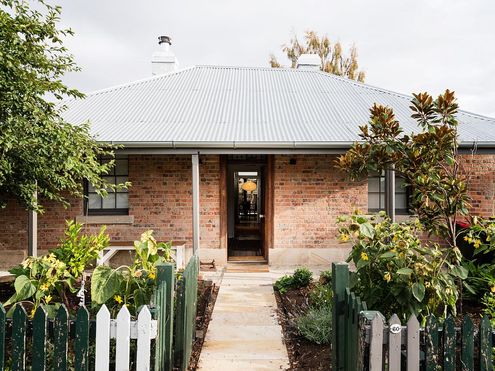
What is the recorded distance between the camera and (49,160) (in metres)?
4.71

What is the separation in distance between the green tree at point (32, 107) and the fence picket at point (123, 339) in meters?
2.74

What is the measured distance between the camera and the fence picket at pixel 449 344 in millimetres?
2236

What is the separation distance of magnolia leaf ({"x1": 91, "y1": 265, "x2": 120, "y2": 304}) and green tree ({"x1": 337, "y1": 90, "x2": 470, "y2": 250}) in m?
2.53

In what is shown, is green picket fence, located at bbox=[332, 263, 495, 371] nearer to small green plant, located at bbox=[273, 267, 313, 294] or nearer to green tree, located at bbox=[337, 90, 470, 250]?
green tree, located at bbox=[337, 90, 470, 250]

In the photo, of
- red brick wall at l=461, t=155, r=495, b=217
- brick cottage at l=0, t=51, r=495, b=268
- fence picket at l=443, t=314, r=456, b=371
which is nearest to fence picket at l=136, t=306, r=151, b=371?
fence picket at l=443, t=314, r=456, b=371

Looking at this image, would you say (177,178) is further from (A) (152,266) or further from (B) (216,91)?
(A) (152,266)

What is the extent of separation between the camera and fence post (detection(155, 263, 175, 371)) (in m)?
2.76

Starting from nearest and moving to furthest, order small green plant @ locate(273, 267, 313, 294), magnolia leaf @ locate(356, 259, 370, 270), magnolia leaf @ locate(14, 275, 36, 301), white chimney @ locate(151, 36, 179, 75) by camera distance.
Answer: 1. magnolia leaf @ locate(356, 259, 370, 270)
2. magnolia leaf @ locate(14, 275, 36, 301)
3. small green plant @ locate(273, 267, 313, 294)
4. white chimney @ locate(151, 36, 179, 75)

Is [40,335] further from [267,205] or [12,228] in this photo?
[12,228]

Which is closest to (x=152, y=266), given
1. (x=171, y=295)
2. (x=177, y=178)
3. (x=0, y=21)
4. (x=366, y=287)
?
(x=171, y=295)

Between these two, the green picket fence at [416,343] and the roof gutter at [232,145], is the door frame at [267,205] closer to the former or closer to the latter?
the roof gutter at [232,145]

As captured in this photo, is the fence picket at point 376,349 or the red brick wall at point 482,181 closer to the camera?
the fence picket at point 376,349

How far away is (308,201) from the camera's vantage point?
867 cm

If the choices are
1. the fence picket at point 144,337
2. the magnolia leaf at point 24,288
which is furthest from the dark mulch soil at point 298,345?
the magnolia leaf at point 24,288
